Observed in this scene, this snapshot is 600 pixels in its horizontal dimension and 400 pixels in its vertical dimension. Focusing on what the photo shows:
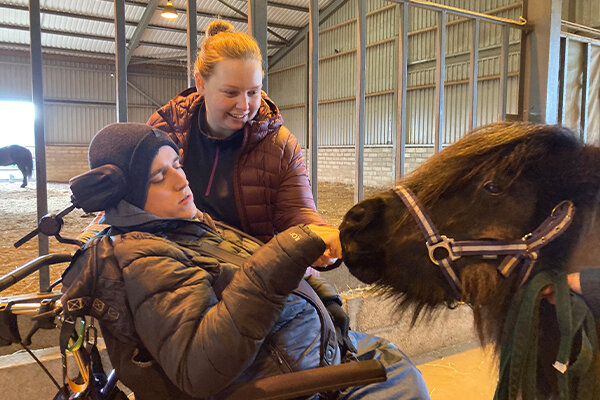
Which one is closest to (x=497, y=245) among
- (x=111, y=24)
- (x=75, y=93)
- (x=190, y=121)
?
(x=190, y=121)

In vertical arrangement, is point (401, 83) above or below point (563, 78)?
below

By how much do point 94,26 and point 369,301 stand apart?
38.8 ft

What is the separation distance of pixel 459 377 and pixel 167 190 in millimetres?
2062

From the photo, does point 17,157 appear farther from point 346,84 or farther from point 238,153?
point 346,84

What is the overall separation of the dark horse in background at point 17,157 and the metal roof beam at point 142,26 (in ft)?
31.8

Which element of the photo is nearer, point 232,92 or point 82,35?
point 232,92

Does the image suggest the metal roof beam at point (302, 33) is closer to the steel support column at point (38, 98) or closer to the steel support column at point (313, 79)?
the steel support column at point (313, 79)

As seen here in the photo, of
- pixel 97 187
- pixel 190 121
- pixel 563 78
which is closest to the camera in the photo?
pixel 97 187

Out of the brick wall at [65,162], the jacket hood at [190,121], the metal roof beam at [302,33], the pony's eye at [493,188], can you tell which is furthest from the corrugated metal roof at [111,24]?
the pony's eye at [493,188]

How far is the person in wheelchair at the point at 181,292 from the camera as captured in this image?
2.80 feet

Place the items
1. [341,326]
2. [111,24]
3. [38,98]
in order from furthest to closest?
[111,24] < [38,98] < [341,326]

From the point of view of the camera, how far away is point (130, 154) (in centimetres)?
100

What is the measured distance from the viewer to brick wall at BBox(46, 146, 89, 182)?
12773 mm

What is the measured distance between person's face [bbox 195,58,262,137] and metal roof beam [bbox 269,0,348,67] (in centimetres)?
1158
